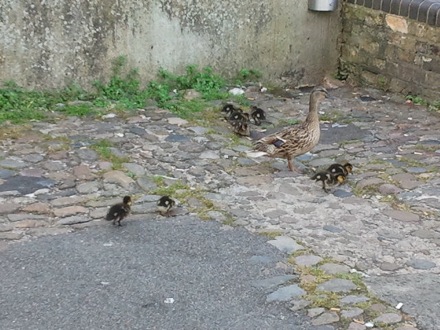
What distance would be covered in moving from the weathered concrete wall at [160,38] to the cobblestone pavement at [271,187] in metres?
0.87

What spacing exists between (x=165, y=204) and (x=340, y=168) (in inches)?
71.0

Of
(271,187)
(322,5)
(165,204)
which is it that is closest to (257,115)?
(271,187)

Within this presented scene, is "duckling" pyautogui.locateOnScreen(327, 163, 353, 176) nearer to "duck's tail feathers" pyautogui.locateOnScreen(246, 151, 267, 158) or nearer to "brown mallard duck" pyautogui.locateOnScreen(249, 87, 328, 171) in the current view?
"brown mallard duck" pyautogui.locateOnScreen(249, 87, 328, 171)

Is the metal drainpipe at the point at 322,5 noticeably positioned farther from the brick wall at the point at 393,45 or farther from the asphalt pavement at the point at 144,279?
the asphalt pavement at the point at 144,279

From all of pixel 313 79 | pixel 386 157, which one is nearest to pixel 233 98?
pixel 313 79

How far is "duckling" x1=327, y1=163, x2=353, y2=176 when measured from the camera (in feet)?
26.3

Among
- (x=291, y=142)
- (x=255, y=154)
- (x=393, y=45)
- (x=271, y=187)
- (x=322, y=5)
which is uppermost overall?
(x=322, y=5)

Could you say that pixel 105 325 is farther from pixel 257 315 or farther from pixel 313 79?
pixel 313 79

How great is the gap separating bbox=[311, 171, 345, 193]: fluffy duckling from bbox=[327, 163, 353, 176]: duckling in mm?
50

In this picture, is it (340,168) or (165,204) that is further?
(340,168)

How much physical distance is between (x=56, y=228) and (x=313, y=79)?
575cm

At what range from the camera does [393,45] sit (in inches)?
435

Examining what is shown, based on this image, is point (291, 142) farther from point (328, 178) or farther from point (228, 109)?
point (228, 109)

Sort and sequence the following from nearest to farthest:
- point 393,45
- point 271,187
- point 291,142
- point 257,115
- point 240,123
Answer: point 271,187, point 291,142, point 240,123, point 257,115, point 393,45
